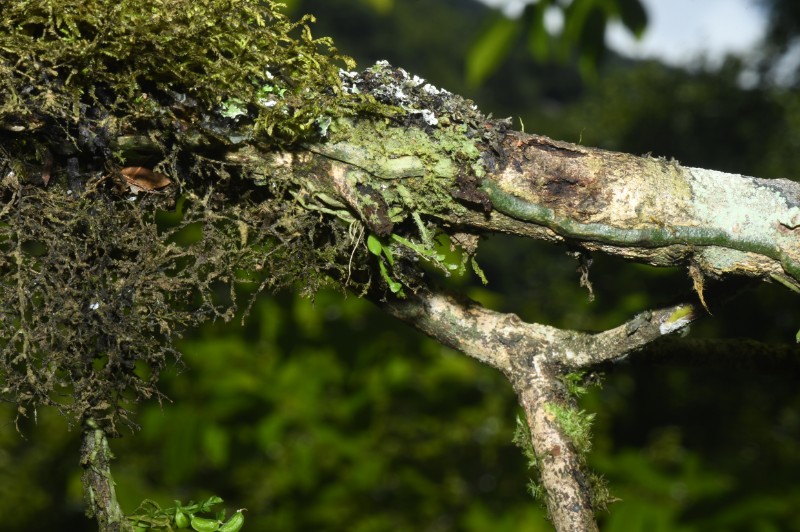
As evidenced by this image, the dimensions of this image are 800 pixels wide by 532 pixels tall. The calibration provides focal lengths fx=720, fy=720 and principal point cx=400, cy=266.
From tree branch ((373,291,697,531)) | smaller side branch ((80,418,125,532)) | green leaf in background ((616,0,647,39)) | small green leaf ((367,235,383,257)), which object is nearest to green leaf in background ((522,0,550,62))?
green leaf in background ((616,0,647,39))

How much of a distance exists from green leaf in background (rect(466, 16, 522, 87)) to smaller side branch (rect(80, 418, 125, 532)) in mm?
1504

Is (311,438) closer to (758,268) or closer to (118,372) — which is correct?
(118,372)

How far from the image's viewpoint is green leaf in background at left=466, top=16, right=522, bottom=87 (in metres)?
1.89

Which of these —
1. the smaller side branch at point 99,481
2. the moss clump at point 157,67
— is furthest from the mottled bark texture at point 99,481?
the moss clump at point 157,67

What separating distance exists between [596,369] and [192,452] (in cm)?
126

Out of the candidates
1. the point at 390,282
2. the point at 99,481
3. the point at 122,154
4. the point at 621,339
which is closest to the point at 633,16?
the point at 621,339

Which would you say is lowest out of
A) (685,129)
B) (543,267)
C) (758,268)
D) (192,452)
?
(192,452)

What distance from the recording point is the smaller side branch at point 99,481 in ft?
2.06

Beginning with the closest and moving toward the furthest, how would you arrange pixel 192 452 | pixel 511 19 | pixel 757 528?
pixel 757 528, pixel 192 452, pixel 511 19

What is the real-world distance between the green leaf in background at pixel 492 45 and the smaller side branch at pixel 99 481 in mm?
1504

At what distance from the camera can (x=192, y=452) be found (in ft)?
5.78

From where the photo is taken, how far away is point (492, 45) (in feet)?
6.35

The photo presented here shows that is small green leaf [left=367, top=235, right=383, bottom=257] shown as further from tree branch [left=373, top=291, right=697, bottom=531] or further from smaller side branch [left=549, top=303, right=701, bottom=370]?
smaller side branch [left=549, top=303, right=701, bottom=370]

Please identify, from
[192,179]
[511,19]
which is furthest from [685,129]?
[192,179]
